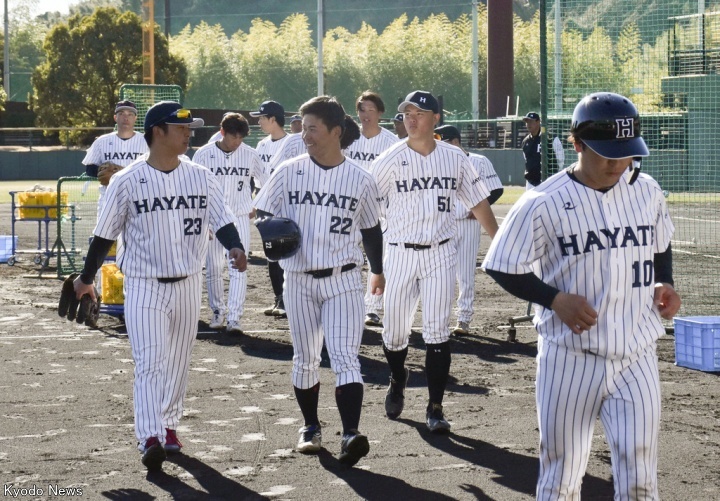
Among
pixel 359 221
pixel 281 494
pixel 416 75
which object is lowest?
pixel 281 494

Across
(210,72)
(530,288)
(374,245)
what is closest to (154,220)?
(374,245)

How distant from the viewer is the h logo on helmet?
4.50 meters

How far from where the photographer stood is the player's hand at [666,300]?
4.70 metres

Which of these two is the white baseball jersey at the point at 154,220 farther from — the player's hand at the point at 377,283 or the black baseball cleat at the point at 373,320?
the black baseball cleat at the point at 373,320

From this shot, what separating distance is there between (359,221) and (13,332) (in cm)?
669

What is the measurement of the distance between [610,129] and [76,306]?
3.95m

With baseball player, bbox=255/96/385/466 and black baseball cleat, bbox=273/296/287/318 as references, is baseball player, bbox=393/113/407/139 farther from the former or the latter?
baseball player, bbox=255/96/385/466

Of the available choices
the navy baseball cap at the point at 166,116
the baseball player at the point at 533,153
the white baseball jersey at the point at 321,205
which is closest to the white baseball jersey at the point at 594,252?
the white baseball jersey at the point at 321,205

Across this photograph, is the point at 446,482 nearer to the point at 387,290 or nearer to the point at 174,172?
the point at 387,290

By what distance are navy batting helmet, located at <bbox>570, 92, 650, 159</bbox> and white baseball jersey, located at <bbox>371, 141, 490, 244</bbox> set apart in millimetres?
3493

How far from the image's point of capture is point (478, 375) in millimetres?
9875

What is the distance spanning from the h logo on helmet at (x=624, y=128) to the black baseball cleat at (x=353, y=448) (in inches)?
117

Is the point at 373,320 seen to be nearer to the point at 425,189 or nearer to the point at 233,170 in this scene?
the point at 233,170

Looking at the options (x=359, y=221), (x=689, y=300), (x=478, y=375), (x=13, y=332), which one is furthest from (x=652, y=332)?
(x=689, y=300)
